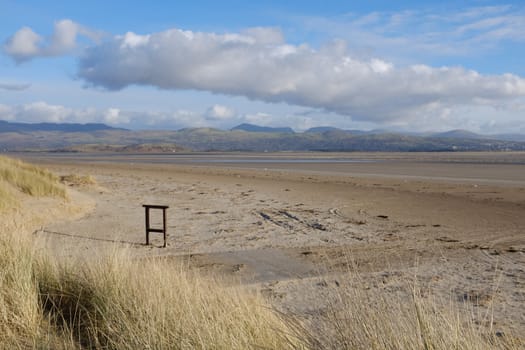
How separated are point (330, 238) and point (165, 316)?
316 inches

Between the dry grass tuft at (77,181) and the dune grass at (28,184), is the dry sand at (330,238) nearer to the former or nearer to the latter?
the dry grass tuft at (77,181)

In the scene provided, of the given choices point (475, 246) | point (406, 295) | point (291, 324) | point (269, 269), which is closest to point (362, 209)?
point (475, 246)

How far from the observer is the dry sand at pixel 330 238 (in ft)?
26.7

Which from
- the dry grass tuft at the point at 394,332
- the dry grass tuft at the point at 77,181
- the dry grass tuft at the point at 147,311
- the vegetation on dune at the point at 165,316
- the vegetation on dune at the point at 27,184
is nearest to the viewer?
the dry grass tuft at the point at 394,332

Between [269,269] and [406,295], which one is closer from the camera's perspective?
[406,295]

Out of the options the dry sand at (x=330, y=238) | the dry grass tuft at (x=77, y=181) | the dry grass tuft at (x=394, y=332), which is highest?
the dry grass tuft at (x=394, y=332)

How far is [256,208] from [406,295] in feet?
35.8

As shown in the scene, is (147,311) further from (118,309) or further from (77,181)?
(77,181)

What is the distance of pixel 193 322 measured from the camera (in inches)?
187

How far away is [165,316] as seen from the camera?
5.09m

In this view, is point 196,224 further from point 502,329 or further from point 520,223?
point 502,329

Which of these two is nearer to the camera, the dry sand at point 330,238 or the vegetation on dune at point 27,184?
the dry sand at point 330,238

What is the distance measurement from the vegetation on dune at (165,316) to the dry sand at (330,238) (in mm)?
626

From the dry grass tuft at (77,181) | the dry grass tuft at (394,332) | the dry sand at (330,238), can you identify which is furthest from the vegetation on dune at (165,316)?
the dry grass tuft at (77,181)
